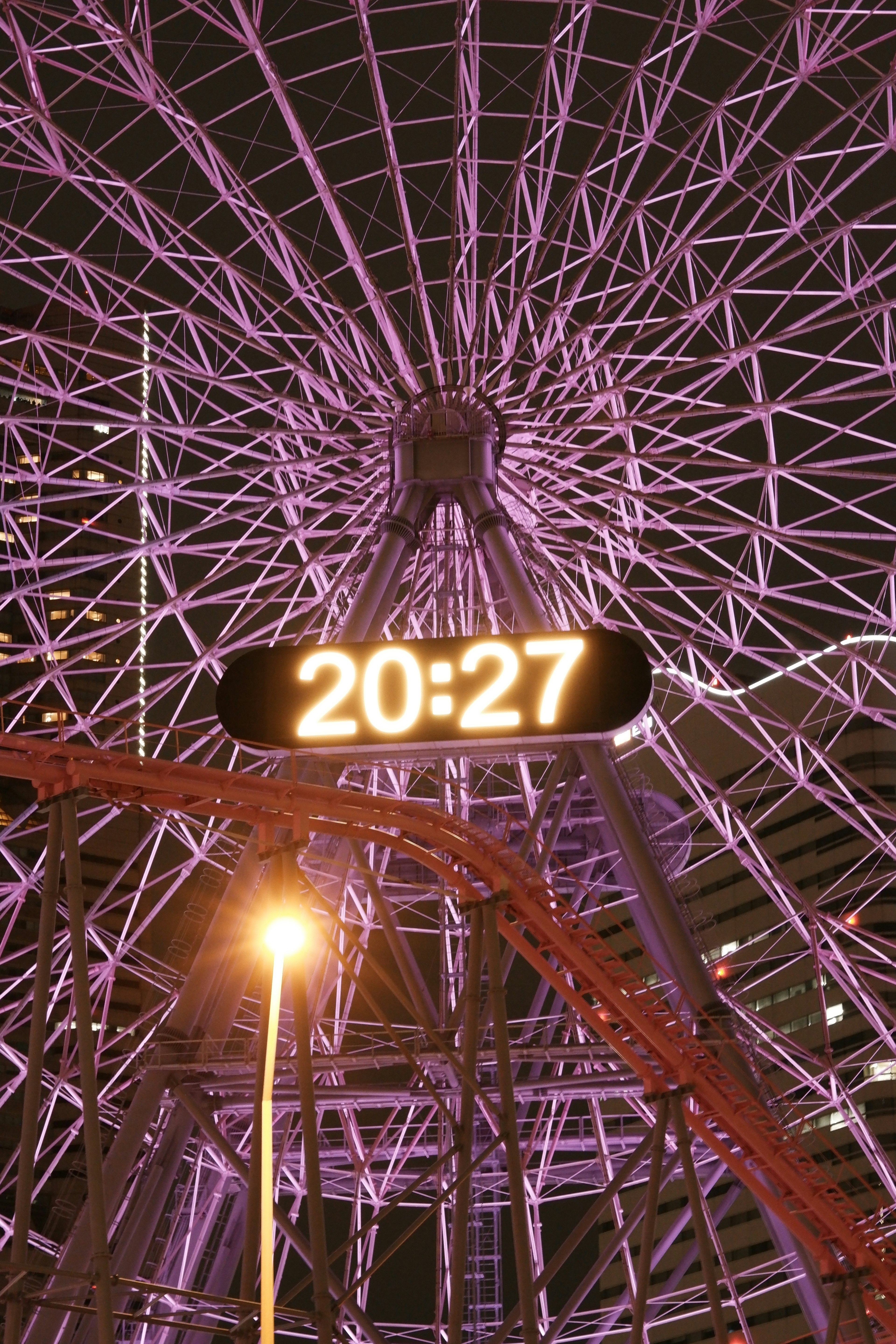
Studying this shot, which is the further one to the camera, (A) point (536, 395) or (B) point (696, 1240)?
(A) point (536, 395)

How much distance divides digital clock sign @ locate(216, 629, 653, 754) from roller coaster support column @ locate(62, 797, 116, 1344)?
3025mm

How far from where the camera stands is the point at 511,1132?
76.0ft

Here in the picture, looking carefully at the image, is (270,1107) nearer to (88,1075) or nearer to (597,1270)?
(88,1075)

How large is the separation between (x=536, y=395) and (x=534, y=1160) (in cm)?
2218

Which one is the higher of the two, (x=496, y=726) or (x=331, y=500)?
(x=331, y=500)

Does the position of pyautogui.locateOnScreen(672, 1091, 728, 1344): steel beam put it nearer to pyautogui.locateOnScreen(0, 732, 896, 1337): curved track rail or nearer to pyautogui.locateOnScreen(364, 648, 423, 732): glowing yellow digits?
pyautogui.locateOnScreen(0, 732, 896, 1337): curved track rail

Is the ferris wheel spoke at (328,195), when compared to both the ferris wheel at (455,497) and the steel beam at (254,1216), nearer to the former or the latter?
the ferris wheel at (455,497)

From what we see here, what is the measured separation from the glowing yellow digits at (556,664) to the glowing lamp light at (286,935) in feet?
16.2

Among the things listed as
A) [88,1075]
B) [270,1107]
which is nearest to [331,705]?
[88,1075]

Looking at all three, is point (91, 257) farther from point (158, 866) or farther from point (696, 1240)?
point (158, 866)

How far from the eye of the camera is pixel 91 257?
1310 inches

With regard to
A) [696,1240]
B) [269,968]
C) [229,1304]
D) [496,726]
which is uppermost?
[496,726]

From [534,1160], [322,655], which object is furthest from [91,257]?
[534,1160]

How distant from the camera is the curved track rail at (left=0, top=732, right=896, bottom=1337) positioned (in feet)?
77.4
